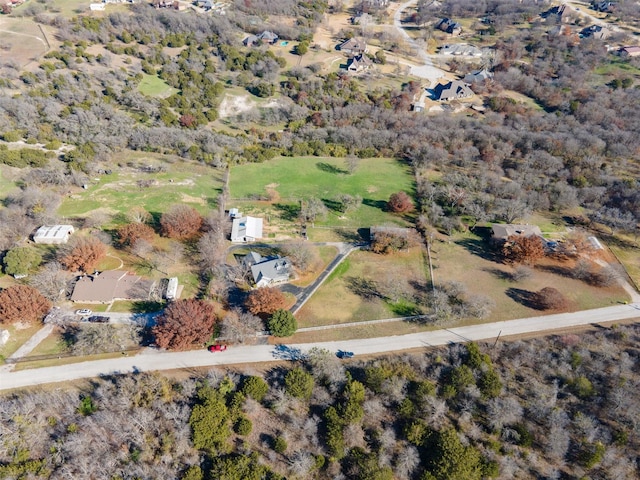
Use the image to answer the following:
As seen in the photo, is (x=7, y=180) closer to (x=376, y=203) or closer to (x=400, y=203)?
(x=376, y=203)

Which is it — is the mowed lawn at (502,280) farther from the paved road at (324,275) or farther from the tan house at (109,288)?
the tan house at (109,288)

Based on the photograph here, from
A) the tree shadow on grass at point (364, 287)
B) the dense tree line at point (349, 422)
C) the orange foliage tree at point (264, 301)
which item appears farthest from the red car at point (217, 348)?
the tree shadow on grass at point (364, 287)

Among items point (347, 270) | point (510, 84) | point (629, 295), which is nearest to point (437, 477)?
point (347, 270)

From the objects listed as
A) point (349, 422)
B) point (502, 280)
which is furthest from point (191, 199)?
point (502, 280)

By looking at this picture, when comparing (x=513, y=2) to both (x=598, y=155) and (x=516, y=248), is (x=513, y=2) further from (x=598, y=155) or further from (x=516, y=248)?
(x=516, y=248)

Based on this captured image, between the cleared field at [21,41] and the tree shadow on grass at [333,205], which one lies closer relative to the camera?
the tree shadow on grass at [333,205]

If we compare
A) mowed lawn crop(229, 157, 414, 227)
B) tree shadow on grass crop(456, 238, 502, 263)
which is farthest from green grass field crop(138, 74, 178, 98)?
tree shadow on grass crop(456, 238, 502, 263)
